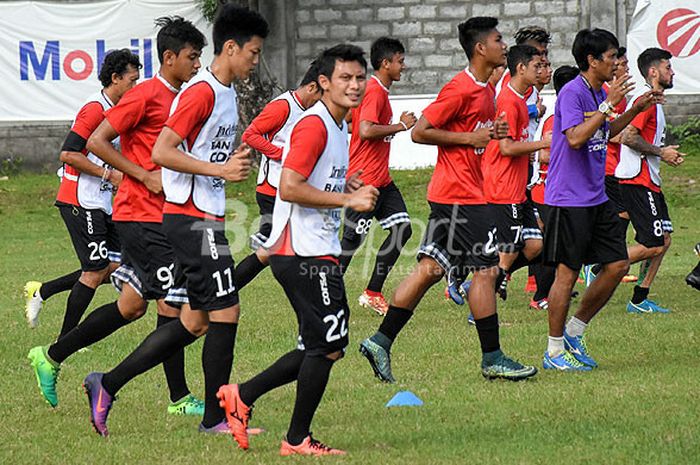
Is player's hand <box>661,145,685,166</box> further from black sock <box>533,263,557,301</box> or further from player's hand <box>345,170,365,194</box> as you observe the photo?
player's hand <box>345,170,365,194</box>

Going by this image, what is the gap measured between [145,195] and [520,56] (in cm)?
407

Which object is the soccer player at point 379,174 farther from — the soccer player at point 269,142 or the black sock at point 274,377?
the black sock at point 274,377

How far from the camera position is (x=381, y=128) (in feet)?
38.2

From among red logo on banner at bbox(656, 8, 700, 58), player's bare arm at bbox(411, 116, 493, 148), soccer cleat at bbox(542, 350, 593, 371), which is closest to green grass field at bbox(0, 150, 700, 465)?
soccer cleat at bbox(542, 350, 593, 371)

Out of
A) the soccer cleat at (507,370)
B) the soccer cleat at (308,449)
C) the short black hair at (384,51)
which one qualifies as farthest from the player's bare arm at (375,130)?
the soccer cleat at (308,449)

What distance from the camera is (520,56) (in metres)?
10.7

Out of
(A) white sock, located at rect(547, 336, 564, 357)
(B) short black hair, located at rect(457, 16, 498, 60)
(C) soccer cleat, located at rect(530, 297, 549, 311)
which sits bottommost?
(C) soccer cleat, located at rect(530, 297, 549, 311)

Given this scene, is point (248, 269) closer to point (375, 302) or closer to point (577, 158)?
point (375, 302)

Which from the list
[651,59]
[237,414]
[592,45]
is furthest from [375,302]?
[237,414]

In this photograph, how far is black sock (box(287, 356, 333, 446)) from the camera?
6.43 metres

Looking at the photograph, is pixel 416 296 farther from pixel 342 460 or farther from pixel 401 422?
pixel 342 460

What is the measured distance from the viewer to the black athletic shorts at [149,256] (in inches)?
303

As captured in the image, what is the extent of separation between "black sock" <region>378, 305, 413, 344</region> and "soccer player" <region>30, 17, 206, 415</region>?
4.90ft

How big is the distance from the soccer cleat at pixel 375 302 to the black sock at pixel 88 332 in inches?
161
